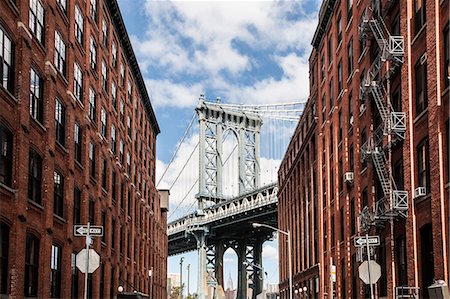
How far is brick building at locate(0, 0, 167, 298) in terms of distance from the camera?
25953mm

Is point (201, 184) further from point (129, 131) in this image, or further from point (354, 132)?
point (354, 132)

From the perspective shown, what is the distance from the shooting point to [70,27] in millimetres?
35906

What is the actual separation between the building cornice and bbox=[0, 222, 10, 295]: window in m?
27.3

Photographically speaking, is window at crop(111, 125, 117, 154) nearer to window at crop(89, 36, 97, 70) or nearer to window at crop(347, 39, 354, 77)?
window at crop(89, 36, 97, 70)

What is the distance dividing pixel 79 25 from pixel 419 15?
726 inches

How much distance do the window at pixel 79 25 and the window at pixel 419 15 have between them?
17518mm

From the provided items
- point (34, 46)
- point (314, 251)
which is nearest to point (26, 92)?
point (34, 46)

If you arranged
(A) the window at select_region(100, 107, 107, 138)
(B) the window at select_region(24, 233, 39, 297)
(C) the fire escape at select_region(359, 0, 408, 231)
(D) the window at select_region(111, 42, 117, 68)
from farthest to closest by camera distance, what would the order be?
(D) the window at select_region(111, 42, 117, 68) → (A) the window at select_region(100, 107, 107, 138) → (C) the fire escape at select_region(359, 0, 408, 231) → (B) the window at select_region(24, 233, 39, 297)

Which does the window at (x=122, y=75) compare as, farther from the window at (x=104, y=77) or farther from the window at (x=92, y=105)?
the window at (x=92, y=105)

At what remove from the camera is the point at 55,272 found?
107 feet

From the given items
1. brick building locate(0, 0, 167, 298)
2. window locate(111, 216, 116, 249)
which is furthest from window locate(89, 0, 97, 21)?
window locate(111, 216, 116, 249)

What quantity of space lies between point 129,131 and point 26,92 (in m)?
33.7

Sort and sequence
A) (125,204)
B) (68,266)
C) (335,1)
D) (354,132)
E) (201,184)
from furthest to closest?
(201,184) → (125,204) → (335,1) → (354,132) → (68,266)

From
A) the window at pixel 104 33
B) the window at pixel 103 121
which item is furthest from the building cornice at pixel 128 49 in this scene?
the window at pixel 103 121
